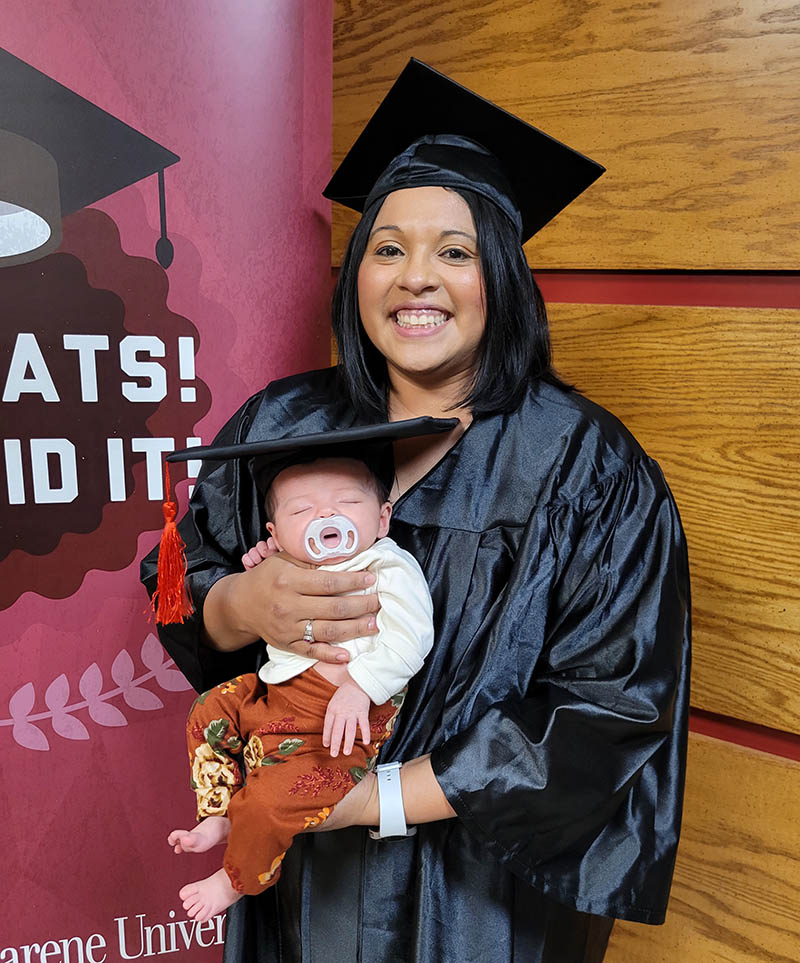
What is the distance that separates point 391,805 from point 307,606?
0.29m

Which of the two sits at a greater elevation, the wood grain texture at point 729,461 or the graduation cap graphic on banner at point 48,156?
the graduation cap graphic on banner at point 48,156

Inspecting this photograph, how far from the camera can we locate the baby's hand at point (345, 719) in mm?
1123

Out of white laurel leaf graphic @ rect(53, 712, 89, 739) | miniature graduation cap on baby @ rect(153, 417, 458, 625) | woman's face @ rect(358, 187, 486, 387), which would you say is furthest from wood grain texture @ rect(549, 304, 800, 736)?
white laurel leaf graphic @ rect(53, 712, 89, 739)

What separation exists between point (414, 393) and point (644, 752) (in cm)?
64

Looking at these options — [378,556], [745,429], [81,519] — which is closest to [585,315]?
[745,429]

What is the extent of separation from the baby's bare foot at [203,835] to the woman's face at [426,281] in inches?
27.9

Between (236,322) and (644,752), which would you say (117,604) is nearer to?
(236,322)

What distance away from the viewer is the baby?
1.14 m

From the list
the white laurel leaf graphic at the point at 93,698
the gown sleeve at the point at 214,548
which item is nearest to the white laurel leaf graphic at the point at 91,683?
the white laurel leaf graphic at the point at 93,698

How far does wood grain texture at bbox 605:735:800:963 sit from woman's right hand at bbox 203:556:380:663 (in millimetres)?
779

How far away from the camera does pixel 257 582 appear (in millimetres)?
1271

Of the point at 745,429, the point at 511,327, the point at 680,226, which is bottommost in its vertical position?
the point at 745,429

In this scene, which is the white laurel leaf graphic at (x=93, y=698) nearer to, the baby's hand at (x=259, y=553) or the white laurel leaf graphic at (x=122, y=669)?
the white laurel leaf graphic at (x=122, y=669)

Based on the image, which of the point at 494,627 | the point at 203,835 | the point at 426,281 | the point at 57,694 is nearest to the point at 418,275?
the point at 426,281
